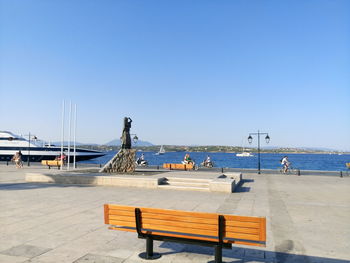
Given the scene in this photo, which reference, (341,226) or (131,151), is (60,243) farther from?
(131,151)

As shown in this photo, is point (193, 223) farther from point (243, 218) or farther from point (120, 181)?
point (120, 181)

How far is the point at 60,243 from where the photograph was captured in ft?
20.0

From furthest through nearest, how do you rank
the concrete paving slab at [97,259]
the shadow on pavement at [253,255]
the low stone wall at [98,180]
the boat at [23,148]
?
the boat at [23,148] < the low stone wall at [98,180] < the shadow on pavement at [253,255] < the concrete paving slab at [97,259]

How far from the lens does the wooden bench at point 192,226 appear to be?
470 cm

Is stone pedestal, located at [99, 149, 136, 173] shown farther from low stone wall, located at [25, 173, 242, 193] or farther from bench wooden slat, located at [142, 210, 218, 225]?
bench wooden slat, located at [142, 210, 218, 225]

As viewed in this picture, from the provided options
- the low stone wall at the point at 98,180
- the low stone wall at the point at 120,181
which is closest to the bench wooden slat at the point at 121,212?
the low stone wall at the point at 120,181

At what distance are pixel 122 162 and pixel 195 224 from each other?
1579 centimetres

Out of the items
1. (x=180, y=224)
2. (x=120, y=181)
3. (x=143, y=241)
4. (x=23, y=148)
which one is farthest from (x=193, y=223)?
(x=23, y=148)

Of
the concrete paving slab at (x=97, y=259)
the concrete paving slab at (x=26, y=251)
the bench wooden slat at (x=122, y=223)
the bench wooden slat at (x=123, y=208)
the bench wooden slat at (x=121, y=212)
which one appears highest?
the bench wooden slat at (x=123, y=208)

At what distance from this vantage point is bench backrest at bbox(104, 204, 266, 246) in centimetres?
467

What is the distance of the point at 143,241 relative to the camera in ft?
20.8

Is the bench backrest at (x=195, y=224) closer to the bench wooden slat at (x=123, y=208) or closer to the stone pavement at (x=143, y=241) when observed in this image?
the bench wooden slat at (x=123, y=208)

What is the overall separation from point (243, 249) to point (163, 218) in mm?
1940

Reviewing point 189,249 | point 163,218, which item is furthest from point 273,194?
point 163,218
